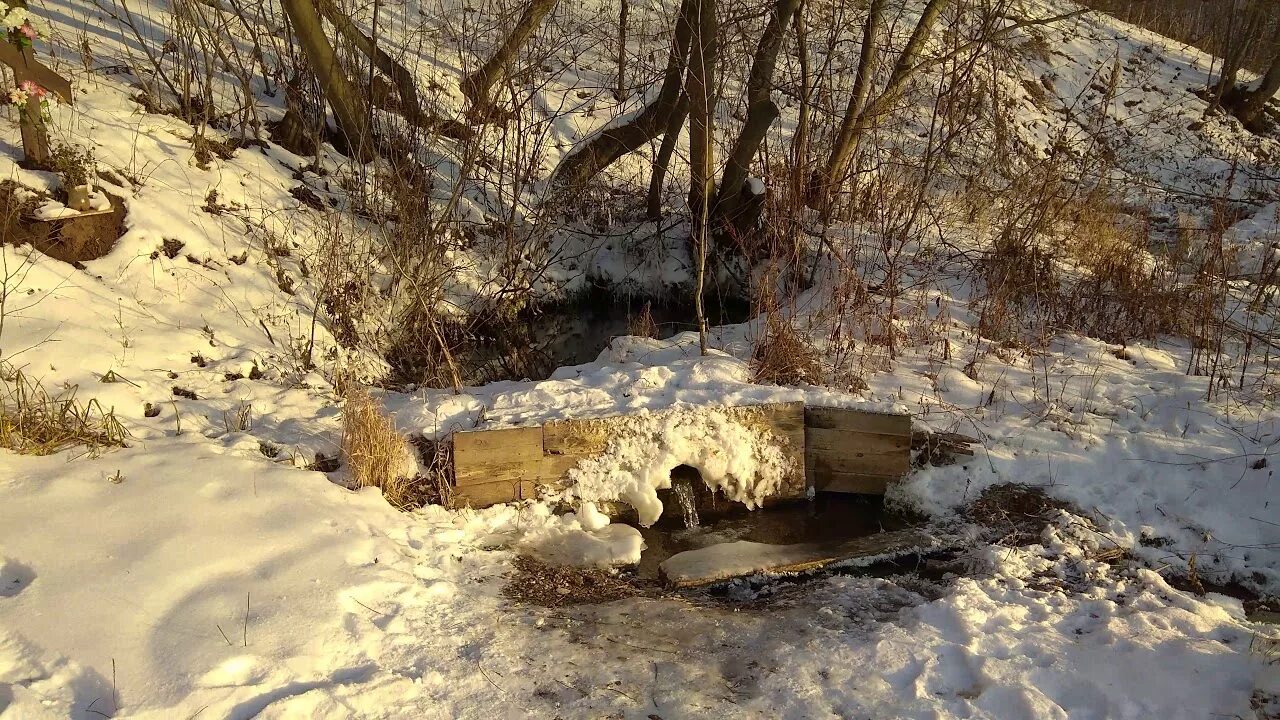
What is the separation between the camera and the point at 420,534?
4.16 metres

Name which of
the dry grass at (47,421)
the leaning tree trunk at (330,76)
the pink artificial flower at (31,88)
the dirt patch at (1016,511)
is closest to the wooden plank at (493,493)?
the dry grass at (47,421)

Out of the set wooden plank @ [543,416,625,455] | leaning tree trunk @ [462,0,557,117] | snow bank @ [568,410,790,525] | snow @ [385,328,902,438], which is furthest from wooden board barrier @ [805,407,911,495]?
leaning tree trunk @ [462,0,557,117]

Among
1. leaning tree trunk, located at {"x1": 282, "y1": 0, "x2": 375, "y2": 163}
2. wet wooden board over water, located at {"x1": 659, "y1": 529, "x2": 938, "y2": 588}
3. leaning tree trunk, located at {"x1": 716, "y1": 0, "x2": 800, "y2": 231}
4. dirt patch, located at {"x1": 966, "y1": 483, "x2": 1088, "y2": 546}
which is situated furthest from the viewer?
leaning tree trunk, located at {"x1": 282, "y1": 0, "x2": 375, "y2": 163}

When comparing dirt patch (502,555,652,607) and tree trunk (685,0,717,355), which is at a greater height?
tree trunk (685,0,717,355)

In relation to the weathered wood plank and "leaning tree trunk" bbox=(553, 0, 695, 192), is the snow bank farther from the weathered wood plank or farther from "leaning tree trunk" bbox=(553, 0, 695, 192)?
"leaning tree trunk" bbox=(553, 0, 695, 192)

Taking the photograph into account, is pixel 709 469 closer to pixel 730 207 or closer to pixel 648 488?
pixel 648 488

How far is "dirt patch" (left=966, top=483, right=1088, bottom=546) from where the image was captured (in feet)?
14.8

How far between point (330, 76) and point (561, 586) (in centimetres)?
544

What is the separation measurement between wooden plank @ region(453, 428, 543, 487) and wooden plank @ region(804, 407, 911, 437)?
1.77 m

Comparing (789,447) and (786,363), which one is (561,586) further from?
(786,363)

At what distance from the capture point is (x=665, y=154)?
26.7ft

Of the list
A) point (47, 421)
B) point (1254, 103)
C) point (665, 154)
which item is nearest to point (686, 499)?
point (47, 421)

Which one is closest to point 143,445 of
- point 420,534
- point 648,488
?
point 420,534

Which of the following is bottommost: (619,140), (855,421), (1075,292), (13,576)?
(13,576)
